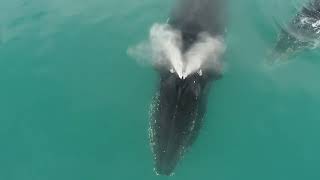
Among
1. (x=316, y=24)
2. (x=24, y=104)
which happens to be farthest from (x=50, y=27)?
(x=316, y=24)

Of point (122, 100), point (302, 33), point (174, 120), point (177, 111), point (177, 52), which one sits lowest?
point (302, 33)

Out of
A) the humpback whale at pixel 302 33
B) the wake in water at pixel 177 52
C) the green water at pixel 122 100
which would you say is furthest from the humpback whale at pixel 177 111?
the humpback whale at pixel 302 33

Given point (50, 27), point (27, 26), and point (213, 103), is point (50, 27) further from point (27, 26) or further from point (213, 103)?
point (213, 103)

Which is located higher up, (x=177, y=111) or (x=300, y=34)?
(x=177, y=111)

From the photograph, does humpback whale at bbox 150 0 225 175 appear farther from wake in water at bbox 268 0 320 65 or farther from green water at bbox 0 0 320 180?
wake in water at bbox 268 0 320 65

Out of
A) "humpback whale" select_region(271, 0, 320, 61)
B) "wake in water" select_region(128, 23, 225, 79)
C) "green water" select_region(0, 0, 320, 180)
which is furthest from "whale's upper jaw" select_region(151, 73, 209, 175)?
"humpback whale" select_region(271, 0, 320, 61)

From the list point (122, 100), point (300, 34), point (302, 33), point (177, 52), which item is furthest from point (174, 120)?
point (302, 33)

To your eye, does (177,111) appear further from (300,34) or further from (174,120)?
(300,34)
